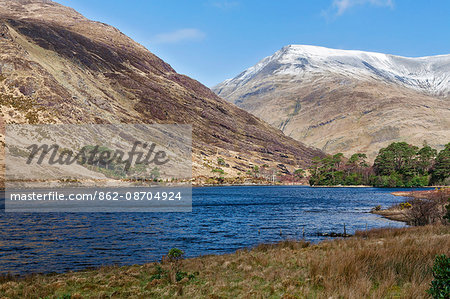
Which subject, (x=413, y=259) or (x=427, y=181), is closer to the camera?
(x=413, y=259)

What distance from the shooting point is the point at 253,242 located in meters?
37.5

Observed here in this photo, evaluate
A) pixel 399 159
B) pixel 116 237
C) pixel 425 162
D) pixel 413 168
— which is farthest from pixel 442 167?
pixel 116 237

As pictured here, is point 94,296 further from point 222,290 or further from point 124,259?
point 124,259

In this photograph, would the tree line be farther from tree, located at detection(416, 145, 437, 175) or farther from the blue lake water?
the blue lake water

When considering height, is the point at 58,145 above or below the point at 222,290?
above

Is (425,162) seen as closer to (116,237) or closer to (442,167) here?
(442,167)

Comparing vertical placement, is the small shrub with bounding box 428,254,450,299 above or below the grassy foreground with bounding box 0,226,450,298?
above

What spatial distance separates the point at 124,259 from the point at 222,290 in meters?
16.1

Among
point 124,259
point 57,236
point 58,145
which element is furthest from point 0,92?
point 124,259

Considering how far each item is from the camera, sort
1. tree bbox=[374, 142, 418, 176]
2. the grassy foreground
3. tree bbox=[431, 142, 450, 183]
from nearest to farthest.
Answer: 1. the grassy foreground
2. tree bbox=[431, 142, 450, 183]
3. tree bbox=[374, 142, 418, 176]

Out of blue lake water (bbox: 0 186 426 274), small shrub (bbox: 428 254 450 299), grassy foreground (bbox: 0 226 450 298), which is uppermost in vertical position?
small shrub (bbox: 428 254 450 299)

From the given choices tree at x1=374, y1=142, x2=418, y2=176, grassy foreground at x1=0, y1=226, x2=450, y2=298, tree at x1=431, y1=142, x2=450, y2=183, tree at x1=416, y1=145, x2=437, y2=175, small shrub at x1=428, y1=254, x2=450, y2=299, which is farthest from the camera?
tree at x1=374, y1=142, x2=418, y2=176

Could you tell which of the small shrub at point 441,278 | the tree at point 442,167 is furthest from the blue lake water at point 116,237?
the tree at point 442,167

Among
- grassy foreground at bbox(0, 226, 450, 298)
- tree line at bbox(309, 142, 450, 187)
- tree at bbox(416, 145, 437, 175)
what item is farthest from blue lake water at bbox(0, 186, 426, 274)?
tree at bbox(416, 145, 437, 175)
